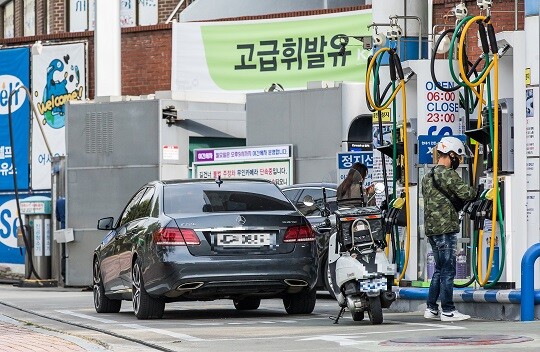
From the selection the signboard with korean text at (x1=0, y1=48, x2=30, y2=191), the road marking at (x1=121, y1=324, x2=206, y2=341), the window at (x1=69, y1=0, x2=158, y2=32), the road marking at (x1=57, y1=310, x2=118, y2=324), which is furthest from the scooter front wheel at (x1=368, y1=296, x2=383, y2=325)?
the window at (x1=69, y1=0, x2=158, y2=32)

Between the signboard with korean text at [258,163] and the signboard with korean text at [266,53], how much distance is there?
3.59 meters

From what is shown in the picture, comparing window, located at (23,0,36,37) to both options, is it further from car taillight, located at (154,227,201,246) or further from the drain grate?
the drain grate

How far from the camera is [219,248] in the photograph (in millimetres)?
15617

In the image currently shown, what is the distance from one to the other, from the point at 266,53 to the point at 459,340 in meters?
19.0

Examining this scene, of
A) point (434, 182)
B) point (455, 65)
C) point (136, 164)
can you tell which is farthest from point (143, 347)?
point (136, 164)

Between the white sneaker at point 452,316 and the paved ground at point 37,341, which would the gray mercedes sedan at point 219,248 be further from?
the white sneaker at point 452,316

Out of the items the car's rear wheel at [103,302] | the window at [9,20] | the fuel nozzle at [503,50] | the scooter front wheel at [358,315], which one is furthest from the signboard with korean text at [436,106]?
the window at [9,20]

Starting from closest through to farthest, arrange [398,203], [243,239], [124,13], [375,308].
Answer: [375,308] → [243,239] → [398,203] → [124,13]

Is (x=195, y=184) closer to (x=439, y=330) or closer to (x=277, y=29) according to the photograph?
(x=439, y=330)

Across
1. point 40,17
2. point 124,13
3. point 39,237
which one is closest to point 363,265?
point 39,237

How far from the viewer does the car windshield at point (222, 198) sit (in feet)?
53.0

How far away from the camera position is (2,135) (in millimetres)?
33031

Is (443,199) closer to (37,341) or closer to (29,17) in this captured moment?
(37,341)

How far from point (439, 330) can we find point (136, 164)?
1493 centimetres
